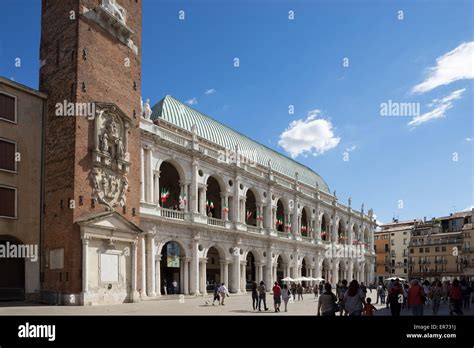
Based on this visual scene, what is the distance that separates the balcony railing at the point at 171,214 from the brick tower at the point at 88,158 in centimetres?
578

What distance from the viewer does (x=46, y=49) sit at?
30156 mm

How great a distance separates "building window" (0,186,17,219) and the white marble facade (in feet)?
31.9

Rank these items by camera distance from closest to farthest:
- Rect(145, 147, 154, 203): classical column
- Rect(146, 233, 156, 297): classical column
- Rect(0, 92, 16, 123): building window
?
Rect(0, 92, 16, 123): building window < Rect(146, 233, 156, 297): classical column < Rect(145, 147, 154, 203): classical column

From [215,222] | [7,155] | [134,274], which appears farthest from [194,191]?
[7,155]

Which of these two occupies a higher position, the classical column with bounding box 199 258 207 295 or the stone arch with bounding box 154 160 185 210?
the stone arch with bounding box 154 160 185 210

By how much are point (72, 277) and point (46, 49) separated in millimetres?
14399

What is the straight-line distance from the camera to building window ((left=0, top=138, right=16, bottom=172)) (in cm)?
2686

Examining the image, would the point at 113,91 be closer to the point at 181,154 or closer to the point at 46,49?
the point at 46,49

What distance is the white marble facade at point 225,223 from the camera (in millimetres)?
36344

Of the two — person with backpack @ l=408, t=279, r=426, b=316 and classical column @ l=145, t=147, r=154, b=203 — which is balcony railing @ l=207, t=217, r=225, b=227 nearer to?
classical column @ l=145, t=147, r=154, b=203

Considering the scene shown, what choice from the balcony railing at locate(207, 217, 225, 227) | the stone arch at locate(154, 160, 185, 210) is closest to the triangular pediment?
the stone arch at locate(154, 160, 185, 210)

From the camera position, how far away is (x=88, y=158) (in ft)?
91.7

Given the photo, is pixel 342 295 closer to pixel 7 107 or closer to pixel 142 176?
pixel 142 176

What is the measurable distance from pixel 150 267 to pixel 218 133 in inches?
829
